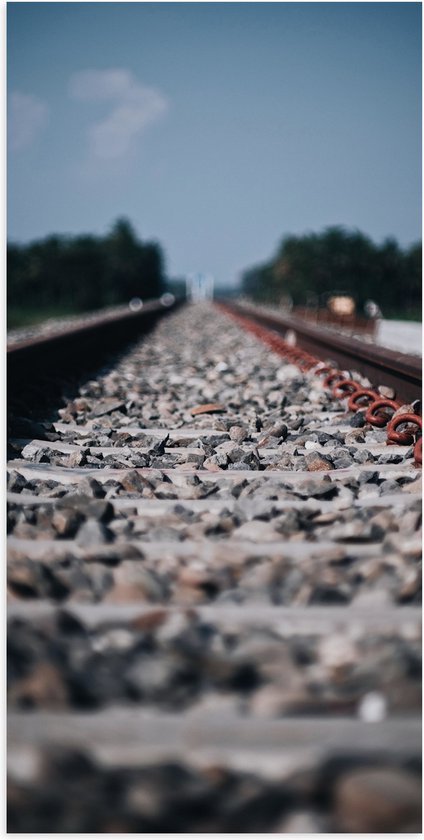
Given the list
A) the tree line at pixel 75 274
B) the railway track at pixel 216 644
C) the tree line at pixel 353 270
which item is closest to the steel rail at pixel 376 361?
the railway track at pixel 216 644

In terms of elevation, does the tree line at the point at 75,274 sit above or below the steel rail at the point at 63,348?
above

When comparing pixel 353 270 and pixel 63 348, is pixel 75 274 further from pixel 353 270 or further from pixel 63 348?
pixel 63 348

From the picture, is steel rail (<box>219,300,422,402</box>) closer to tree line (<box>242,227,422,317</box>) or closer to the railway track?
the railway track

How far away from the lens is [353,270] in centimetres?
8900

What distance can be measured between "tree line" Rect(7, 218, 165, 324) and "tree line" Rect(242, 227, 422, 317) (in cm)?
1693

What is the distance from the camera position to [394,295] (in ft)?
282

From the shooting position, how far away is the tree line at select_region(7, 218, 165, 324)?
3393 inches

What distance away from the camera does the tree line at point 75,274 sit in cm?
8619

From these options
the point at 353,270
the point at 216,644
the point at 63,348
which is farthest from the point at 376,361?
the point at 353,270

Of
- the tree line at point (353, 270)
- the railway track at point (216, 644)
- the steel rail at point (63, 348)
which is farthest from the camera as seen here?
the tree line at point (353, 270)

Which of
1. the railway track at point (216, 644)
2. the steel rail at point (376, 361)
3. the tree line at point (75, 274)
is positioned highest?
the tree line at point (75, 274)

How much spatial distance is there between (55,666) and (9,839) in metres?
0.29

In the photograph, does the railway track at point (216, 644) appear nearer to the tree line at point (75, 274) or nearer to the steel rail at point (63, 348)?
the steel rail at point (63, 348)

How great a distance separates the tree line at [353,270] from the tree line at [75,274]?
666 inches
